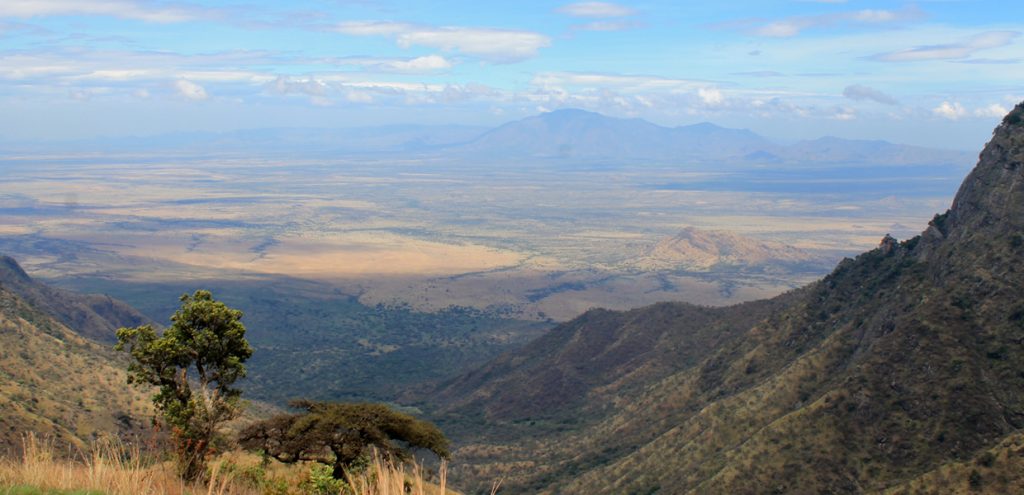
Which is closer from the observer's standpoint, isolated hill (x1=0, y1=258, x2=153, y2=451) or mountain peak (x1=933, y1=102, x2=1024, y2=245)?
isolated hill (x1=0, y1=258, x2=153, y2=451)

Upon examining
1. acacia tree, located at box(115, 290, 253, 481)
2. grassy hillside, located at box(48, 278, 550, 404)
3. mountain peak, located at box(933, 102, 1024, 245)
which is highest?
mountain peak, located at box(933, 102, 1024, 245)

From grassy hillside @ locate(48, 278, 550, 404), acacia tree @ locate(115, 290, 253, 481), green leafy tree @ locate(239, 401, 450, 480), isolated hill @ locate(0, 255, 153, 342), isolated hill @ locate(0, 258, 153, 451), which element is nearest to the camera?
acacia tree @ locate(115, 290, 253, 481)

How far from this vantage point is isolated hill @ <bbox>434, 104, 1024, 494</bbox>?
119 ft

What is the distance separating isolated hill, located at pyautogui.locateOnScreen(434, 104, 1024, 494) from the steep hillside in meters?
21.4

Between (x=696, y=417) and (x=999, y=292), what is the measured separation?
1722 cm

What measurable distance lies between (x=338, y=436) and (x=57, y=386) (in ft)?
94.0

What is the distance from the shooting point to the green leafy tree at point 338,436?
84.5 feet

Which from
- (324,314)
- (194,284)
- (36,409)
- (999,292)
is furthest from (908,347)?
(194,284)

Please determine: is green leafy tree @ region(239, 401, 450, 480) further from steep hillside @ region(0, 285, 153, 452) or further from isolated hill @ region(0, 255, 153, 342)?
isolated hill @ region(0, 255, 153, 342)

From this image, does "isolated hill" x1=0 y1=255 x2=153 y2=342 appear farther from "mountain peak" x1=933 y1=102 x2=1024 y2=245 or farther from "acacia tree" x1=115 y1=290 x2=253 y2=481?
"mountain peak" x1=933 y1=102 x2=1024 y2=245

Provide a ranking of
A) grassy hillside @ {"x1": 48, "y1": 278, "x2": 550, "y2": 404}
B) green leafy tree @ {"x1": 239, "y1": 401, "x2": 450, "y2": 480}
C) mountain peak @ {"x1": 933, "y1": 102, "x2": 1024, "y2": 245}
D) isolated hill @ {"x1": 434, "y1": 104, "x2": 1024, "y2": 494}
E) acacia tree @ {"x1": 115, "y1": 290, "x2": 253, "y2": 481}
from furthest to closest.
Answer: grassy hillside @ {"x1": 48, "y1": 278, "x2": 550, "y2": 404}
mountain peak @ {"x1": 933, "y1": 102, "x2": 1024, "y2": 245}
isolated hill @ {"x1": 434, "y1": 104, "x2": 1024, "y2": 494}
green leafy tree @ {"x1": 239, "y1": 401, "x2": 450, "y2": 480}
acacia tree @ {"x1": 115, "y1": 290, "x2": 253, "y2": 481}

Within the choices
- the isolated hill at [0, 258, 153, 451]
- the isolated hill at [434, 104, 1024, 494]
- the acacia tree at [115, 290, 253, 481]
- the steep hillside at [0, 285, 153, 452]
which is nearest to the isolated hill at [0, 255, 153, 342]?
the isolated hill at [0, 258, 153, 451]

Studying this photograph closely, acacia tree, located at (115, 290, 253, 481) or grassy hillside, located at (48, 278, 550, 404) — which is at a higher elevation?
acacia tree, located at (115, 290, 253, 481)

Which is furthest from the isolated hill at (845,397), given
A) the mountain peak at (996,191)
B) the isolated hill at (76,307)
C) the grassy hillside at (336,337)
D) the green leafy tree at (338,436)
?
the isolated hill at (76,307)
